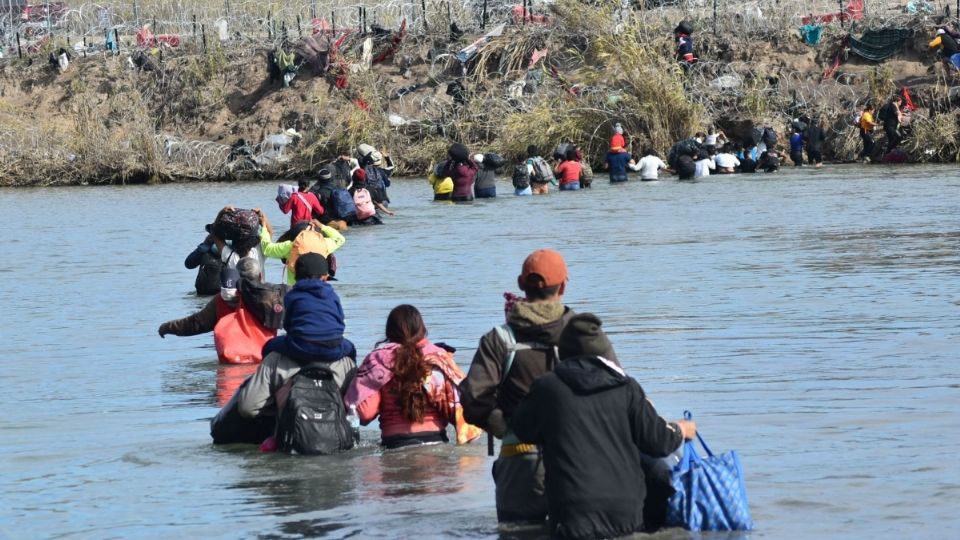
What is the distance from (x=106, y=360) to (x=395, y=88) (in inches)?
1359

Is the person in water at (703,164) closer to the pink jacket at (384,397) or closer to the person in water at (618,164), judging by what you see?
the person in water at (618,164)

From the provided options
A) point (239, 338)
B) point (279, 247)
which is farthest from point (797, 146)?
point (239, 338)

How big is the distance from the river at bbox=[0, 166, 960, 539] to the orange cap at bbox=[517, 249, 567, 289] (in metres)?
1.26

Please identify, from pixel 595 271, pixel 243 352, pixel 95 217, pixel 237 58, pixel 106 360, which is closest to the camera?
pixel 243 352

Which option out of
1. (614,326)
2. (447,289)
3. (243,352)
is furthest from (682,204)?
(243,352)

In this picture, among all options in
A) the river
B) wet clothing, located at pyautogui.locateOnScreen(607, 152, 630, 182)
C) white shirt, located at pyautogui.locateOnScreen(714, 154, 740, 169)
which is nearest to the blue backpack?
the river

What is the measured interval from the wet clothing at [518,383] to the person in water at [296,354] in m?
2.33

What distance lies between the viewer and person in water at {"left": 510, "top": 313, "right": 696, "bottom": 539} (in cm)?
646

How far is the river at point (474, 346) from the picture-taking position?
824 cm

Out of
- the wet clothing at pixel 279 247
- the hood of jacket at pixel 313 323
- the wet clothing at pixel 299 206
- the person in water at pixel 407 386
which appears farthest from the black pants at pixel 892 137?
the hood of jacket at pixel 313 323

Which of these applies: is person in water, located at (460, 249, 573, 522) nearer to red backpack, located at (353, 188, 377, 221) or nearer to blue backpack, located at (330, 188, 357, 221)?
blue backpack, located at (330, 188, 357, 221)

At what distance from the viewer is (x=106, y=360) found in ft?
45.1

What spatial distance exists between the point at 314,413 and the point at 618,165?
26474 millimetres

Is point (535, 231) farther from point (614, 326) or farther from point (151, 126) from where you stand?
point (151, 126)
